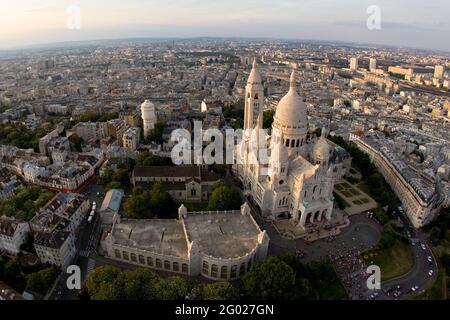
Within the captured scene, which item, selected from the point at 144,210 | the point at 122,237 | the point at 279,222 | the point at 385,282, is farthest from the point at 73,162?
the point at 385,282

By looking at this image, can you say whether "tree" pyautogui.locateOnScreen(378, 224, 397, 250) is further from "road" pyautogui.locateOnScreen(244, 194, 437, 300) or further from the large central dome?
the large central dome

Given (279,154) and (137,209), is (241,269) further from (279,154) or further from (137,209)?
(279,154)

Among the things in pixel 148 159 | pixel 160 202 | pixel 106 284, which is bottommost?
pixel 106 284

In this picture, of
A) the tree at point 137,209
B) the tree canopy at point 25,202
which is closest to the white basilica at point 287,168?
the tree at point 137,209

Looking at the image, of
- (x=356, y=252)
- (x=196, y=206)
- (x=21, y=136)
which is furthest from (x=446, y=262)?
(x=21, y=136)

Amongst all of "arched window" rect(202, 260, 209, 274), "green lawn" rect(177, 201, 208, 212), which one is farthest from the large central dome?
"arched window" rect(202, 260, 209, 274)

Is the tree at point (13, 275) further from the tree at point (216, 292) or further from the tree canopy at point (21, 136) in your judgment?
the tree canopy at point (21, 136)
